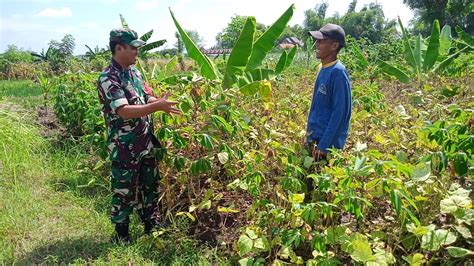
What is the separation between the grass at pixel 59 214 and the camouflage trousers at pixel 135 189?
210 mm

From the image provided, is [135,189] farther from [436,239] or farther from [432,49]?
[432,49]

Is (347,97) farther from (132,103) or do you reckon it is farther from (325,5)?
(325,5)

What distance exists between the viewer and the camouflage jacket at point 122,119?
9.41ft

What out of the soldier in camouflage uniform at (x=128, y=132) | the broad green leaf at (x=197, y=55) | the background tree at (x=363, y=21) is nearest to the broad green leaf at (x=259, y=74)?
the broad green leaf at (x=197, y=55)

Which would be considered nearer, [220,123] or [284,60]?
[220,123]

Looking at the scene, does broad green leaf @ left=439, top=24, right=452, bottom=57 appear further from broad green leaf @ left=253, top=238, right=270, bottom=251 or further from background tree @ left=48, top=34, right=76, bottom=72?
background tree @ left=48, top=34, right=76, bottom=72

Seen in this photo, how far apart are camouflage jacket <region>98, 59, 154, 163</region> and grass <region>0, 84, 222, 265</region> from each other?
26.1 inches

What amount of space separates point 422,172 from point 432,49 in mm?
5874

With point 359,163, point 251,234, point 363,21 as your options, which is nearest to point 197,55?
point 251,234

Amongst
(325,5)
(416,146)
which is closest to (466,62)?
(416,146)

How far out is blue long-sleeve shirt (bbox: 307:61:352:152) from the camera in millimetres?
2775

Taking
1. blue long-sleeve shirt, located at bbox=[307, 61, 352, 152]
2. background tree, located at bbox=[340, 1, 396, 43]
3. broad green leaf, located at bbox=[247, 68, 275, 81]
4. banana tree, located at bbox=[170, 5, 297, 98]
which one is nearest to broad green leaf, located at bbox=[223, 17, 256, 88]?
banana tree, located at bbox=[170, 5, 297, 98]

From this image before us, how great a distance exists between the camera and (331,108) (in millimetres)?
2930

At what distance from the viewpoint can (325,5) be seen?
195ft
